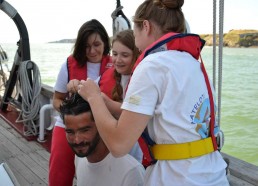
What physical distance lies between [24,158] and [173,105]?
2645mm

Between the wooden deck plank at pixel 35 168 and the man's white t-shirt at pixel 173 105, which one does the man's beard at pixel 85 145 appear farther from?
the wooden deck plank at pixel 35 168

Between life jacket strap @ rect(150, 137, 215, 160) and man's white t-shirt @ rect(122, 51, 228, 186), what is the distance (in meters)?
0.01

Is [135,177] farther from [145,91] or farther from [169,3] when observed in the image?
[169,3]

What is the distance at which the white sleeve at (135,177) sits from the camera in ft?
4.29

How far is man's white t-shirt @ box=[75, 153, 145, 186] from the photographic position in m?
1.32

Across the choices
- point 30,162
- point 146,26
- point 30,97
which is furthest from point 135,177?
point 30,97

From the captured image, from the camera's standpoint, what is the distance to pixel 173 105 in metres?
0.99

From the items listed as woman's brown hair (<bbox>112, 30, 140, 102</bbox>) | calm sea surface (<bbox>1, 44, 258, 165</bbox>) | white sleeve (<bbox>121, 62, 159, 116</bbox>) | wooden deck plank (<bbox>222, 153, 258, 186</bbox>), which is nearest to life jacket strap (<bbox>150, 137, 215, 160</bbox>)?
white sleeve (<bbox>121, 62, 159, 116</bbox>)

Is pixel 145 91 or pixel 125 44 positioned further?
pixel 125 44

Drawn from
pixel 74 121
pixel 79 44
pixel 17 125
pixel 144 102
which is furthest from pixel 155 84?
pixel 17 125

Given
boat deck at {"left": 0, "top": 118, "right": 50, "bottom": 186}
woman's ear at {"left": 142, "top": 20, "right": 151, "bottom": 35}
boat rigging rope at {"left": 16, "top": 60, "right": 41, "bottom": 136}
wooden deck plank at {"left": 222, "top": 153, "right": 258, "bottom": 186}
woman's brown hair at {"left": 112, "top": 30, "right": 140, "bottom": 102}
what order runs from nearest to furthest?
woman's ear at {"left": 142, "top": 20, "right": 151, "bottom": 35} < woman's brown hair at {"left": 112, "top": 30, "right": 140, "bottom": 102} < wooden deck plank at {"left": 222, "top": 153, "right": 258, "bottom": 186} < boat deck at {"left": 0, "top": 118, "right": 50, "bottom": 186} < boat rigging rope at {"left": 16, "top": 60, "right": 41, "bottom": 136}

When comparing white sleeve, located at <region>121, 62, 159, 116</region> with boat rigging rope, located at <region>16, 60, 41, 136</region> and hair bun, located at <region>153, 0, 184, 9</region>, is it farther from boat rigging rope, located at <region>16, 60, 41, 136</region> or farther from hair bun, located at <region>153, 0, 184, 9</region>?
boat rigging rope, located at <region>16, 60, 41, 136</region>

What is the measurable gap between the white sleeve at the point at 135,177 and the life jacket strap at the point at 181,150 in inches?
10.8

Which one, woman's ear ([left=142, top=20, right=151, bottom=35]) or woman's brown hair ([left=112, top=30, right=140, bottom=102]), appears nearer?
woman's ear ([left=142, top=20, right=151, bottom=35])
